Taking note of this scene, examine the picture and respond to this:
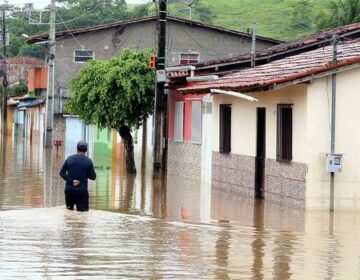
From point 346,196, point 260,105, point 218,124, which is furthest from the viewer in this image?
point 218,124

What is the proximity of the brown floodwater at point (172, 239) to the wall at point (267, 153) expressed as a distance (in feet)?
1.59

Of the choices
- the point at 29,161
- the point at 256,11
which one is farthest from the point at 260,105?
the point at 256,11

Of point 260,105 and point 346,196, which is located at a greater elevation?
point 260,105

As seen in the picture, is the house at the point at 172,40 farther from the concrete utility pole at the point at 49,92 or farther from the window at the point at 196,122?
the window at the point at 196,122

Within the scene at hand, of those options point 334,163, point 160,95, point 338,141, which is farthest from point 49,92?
point 334,163

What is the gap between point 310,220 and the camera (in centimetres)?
1878

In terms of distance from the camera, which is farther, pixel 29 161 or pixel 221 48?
pixel 221 48

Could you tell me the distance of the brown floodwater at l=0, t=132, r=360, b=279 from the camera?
11.7m

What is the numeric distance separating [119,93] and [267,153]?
34.2 feet

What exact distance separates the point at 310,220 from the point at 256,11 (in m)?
131

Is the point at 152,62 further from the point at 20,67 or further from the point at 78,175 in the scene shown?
the point at 20,67

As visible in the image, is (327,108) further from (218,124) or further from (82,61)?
(82,61)

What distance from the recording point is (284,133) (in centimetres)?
2206

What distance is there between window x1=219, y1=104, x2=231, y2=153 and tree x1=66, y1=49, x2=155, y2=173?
552cm
